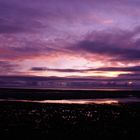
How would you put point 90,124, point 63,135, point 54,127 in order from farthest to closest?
point 90,124 → point 54,127 → point 63,135

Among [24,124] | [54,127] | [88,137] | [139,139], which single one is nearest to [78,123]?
[54,127]

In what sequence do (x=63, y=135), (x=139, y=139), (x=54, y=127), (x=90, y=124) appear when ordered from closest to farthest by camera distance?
(x=139, y=139) → (x=63, y=135) → (x=54, y=127) → (x=90, y=124)

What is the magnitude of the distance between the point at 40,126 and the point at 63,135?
3754mm

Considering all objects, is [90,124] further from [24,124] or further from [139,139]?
[139,139]

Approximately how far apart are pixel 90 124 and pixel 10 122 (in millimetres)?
6223

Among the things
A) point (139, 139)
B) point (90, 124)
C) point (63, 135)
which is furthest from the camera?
point (90, 124)

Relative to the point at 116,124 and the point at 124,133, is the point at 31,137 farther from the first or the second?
the point at 116,124

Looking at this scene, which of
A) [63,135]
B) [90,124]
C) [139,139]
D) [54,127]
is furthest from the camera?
[90,124]

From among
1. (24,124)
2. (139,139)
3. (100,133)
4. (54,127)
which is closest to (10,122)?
(24,124)

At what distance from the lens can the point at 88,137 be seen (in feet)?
60.1

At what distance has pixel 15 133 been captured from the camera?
63.1 feet

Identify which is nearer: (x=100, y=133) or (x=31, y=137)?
(x=31, y=137)

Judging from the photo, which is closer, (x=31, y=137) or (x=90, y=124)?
(x=31, y=137)

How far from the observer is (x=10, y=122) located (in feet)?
78.8
